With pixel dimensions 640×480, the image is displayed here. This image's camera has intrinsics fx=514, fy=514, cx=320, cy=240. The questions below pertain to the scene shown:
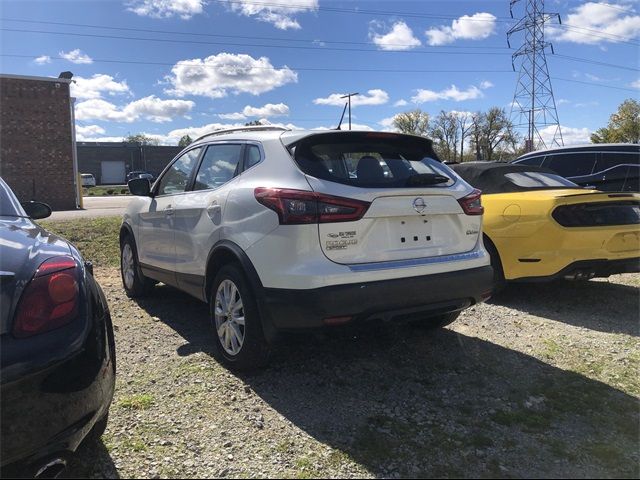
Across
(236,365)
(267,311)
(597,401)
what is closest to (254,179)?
(267,311)

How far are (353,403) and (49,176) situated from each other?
22373mm

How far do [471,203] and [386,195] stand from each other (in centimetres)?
86

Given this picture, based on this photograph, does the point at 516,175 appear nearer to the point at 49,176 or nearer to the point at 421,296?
the point at 421,296

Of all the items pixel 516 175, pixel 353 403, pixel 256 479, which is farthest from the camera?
pixel 516 175

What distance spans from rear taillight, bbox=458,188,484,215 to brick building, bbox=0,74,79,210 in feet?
70.1

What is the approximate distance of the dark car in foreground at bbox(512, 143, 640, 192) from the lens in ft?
25.3

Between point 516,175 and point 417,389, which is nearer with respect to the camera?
point 417,389

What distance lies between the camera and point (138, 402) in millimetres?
3307

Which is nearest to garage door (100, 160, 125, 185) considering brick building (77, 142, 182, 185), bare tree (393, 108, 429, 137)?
brick building (77, 142, 182, 185)

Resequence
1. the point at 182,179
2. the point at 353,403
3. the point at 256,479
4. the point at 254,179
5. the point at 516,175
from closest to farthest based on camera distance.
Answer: the point at 256,479
the point at 353,403
the point at 254,179
the point at 182,179
the point at 516,175

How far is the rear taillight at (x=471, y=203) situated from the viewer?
3781 millimetres

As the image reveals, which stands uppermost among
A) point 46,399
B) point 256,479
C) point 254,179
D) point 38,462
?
point 254,179

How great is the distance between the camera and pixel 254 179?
3.66 metres

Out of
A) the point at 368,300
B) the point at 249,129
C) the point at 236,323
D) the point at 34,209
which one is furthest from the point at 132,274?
the point at 368,300
